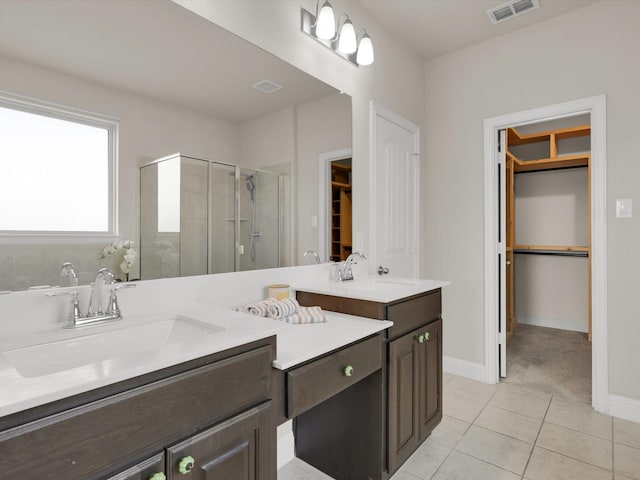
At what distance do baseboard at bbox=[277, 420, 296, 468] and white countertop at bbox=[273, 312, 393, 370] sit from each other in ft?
2.24

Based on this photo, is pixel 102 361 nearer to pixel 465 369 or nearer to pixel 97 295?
pixel 97 295

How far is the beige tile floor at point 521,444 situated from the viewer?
5.65ft

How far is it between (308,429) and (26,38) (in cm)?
189

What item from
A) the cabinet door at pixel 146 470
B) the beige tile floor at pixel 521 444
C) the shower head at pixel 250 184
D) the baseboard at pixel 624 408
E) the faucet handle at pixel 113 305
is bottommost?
the beige tile floor at pixel 521 444

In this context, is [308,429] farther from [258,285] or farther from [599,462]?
[599,462]

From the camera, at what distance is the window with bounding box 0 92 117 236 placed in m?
1.00

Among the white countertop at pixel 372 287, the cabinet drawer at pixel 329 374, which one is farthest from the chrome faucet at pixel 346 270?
the cabinet drawer at pixel 329 374

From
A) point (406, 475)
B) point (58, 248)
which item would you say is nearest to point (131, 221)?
point (58, 248)

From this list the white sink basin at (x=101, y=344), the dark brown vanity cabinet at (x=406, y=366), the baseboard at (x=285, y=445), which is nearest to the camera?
the white sink basin at (x=101, y=344)

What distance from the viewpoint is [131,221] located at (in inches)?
49.1

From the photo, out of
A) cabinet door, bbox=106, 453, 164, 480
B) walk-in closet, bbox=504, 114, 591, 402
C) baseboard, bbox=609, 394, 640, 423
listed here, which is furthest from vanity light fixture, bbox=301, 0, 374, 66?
baseboard, bbox=609, 394, 640, 423

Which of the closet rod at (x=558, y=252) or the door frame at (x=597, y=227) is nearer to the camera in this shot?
the door frame at (x=597, y=227)

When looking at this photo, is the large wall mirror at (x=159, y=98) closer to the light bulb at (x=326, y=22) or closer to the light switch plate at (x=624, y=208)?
the light bulb at (x=326, y=22)

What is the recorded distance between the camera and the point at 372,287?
211 cm
